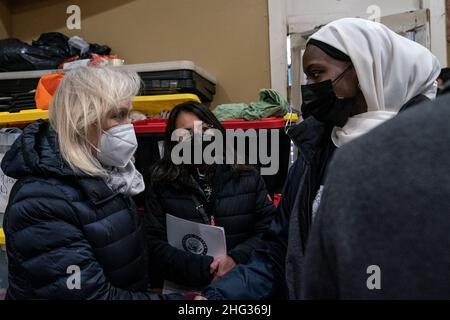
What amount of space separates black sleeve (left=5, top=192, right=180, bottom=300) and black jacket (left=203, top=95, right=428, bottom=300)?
1.07ft

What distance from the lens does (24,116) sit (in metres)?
1.71

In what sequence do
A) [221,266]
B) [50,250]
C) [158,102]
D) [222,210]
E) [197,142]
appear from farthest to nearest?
[158,102] < [197,142] < [222,210] < [221,266] < [50,250]

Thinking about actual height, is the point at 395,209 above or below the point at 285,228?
above

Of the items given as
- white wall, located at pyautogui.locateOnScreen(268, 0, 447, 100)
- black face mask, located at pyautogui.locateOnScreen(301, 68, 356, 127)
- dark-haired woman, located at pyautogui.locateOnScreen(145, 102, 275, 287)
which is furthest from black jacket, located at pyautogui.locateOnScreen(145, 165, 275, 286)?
white wall, located at pyautogui.locateOnScreen(268, 0, 447, 100)

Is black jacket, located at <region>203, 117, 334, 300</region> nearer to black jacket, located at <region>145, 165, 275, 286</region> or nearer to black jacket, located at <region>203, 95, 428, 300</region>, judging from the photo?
black jacket, located at <region>203, 95, 428, 300</region>

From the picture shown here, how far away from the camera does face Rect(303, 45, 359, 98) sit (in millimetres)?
948

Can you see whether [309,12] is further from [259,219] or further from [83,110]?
[83,110]

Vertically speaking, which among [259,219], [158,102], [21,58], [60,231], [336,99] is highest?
[21,58]

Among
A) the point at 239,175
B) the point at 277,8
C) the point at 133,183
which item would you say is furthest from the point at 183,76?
the point at 277,8

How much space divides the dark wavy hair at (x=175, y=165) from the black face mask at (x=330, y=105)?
59 centimetres

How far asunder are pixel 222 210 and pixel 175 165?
293 millimetres

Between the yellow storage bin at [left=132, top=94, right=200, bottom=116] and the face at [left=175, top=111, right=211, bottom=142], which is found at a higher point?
the yellow storage bin at [left=132, top=94, right=200, bottom=116]

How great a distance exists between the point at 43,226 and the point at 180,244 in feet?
2.02

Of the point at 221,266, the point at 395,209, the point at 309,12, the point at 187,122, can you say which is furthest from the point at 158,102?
the point at 395,209
